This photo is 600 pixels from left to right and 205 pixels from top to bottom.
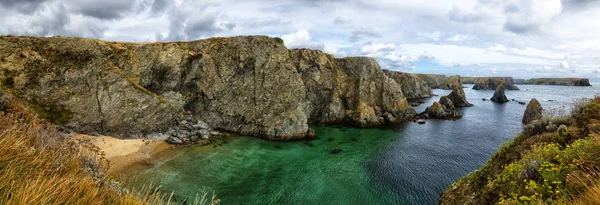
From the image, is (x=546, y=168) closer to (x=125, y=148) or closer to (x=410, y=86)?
(x=125, y=148)

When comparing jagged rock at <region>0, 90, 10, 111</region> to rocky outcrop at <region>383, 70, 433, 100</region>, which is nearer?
jagged rock at <region>0, 90, 10, 111</region>

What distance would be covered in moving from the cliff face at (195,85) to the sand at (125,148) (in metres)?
2.46

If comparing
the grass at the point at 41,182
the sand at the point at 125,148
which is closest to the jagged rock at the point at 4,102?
the grass at the point at 41,182

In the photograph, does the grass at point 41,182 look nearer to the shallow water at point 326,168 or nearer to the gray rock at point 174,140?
the shallow water at point 326,168

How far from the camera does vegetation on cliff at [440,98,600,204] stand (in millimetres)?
6285

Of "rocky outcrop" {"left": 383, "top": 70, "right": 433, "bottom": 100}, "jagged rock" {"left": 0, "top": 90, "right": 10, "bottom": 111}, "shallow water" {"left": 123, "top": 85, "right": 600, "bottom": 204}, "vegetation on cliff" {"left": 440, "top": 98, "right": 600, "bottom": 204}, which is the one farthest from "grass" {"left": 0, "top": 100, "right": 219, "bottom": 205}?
"rocky outcrop" {"left": 383, "top": 70, "right": 433, "bottom": 100}

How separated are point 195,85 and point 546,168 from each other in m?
46.2

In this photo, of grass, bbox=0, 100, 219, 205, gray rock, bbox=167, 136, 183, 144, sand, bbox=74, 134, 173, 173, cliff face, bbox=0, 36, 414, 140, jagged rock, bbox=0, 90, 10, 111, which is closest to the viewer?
grass, bbox=0, 100, 219, 205

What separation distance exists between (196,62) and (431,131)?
152 ft

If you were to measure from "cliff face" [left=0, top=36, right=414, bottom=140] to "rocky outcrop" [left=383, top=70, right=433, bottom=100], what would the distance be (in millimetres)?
67671

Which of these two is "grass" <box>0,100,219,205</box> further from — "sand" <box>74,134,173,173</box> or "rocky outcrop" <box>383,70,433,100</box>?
"rocky outcrop" <box>383,70,433,100</box>

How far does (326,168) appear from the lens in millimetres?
30188

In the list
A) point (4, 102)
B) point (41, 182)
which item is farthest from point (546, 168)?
point (4, 102)

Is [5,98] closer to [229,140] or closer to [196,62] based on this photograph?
[229,140]
